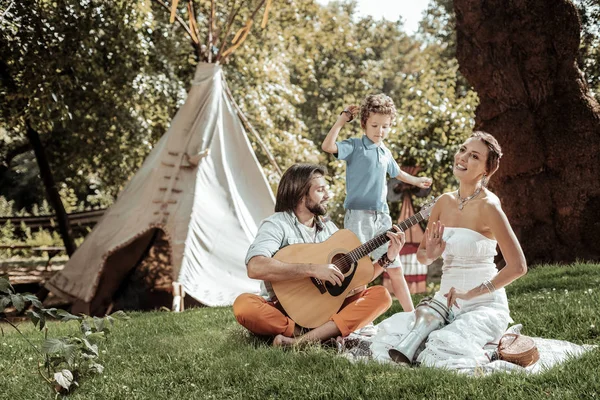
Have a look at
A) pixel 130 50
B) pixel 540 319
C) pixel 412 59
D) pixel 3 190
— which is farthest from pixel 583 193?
pixel 412 59

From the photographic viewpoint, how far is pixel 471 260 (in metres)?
3.76

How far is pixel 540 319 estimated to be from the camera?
174 inches

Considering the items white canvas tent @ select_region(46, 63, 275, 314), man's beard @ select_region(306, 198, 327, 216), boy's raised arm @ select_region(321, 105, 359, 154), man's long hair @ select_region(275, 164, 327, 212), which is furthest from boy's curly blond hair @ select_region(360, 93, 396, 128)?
white canvas tent @ select_region(46, 63, 275, 314)

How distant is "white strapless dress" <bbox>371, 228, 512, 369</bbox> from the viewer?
3.50 metres

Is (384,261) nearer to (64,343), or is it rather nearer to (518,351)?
(518,351)

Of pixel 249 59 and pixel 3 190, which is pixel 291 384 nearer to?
pixel 249 59

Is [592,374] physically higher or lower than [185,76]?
lower

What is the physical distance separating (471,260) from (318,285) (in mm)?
936

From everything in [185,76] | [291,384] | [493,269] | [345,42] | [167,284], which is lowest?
[167,284]

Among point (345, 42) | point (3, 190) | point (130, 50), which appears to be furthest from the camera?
point (3, 190)

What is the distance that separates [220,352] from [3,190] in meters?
19.6

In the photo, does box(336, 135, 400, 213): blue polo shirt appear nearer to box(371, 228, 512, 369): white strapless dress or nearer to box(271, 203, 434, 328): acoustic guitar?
box(271, 203, 434, 328): acoustic guitar

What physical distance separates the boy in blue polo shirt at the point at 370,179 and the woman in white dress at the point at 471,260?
108 cm

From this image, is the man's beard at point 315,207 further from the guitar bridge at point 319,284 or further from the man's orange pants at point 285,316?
the man's orange pants at point 285,316
